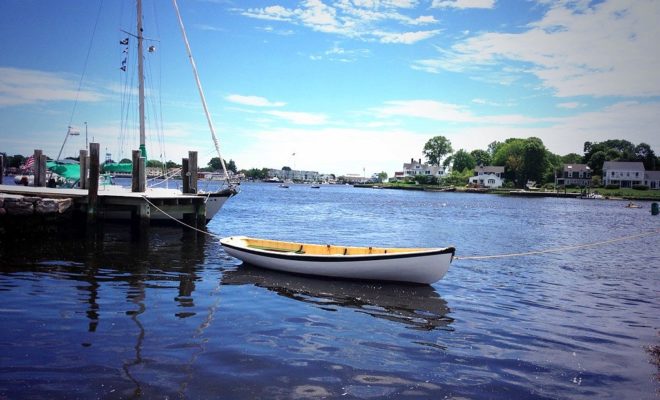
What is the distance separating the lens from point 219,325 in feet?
35.4

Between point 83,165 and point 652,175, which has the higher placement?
point 652,175

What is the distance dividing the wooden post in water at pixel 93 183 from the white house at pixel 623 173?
141 metres

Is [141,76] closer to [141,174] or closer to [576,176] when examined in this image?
[141,174]

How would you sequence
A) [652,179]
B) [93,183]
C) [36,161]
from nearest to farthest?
1. [93,183]
2. [36,161]
3. [652,179]

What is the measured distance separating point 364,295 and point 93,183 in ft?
48.6

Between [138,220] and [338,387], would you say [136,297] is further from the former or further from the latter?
[138,220]

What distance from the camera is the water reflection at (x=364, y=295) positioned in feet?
40.1

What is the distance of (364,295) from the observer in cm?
1420

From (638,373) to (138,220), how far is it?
68.3 feet

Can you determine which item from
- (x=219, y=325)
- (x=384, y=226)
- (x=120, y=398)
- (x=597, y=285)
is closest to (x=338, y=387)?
(x=120, y=398)

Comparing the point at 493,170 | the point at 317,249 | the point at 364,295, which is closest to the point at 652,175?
the point at 493,170

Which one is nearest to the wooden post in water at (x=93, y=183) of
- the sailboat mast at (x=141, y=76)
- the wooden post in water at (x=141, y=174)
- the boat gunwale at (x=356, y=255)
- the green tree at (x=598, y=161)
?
the wooden post in water at (x=141, y=174)

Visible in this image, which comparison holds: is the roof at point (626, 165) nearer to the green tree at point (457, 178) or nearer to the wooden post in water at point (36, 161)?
the green tree at point (457, 178)

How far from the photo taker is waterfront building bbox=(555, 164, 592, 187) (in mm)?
141375
